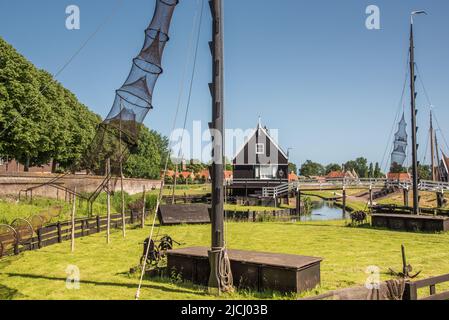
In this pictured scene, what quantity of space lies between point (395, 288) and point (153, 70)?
963cm

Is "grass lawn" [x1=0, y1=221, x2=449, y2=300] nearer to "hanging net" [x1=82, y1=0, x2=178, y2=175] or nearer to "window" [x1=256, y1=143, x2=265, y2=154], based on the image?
"hanging net" [x1=82, y1=0, x2=178, y2=175]

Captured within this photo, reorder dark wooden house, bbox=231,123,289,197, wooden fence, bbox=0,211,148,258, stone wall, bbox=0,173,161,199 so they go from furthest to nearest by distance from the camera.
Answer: dark wooden house, bbox=231,123,289,197 → stone wall, bbox=0,173,161,199 → wooden fence, bbox=0,211,148,258

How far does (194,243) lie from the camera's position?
792 inches

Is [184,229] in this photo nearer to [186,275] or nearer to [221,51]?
[186,275]

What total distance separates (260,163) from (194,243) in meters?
39.1

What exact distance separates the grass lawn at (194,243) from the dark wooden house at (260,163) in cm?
3243

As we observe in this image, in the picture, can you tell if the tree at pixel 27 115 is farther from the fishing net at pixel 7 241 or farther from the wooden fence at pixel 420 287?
the wooden fence at pixel 420 287

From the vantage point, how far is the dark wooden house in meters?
58.1

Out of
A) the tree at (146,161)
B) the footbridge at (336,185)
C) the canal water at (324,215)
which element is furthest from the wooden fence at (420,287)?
the tree at (146,161)

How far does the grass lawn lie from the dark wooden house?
106 feet

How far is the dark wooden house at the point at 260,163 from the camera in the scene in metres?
58.1

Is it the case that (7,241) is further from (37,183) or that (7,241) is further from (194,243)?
(37,183)

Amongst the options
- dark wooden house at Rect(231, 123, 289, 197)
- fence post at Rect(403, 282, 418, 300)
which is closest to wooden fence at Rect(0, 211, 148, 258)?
fence post at Rect(403, 282, 418, 300)
